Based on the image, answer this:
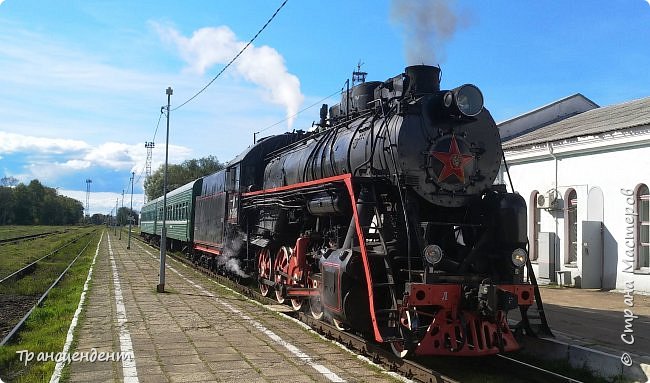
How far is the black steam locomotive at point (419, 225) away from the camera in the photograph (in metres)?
6.05

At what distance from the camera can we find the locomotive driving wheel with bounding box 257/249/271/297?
1184cm

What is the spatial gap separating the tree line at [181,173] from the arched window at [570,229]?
3167 inches

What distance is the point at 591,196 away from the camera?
14.3 meters

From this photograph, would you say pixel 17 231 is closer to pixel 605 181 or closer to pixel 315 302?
pixel 315 302

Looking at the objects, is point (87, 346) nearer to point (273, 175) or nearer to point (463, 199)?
point (463, 199)

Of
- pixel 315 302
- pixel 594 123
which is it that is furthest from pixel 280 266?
pixel 594 123

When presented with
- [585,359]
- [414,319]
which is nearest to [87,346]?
[414,319]

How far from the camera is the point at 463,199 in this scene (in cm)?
708

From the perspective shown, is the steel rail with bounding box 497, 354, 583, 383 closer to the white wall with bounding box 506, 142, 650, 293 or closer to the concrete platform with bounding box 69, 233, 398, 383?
the concrete platform with bounding box 69, 233, 398, 383

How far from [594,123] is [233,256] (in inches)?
446

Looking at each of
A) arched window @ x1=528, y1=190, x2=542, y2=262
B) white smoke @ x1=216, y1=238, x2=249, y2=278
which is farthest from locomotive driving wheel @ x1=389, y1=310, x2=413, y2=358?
arched window @ x1=528, y1=190, x2=542, y2=262

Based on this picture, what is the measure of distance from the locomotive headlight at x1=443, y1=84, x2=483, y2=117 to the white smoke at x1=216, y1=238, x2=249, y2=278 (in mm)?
7832

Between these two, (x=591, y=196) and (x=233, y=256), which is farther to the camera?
(x=591, y=196)

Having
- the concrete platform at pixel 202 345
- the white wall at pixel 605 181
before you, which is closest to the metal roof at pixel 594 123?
the white wall at pixel 605 181
